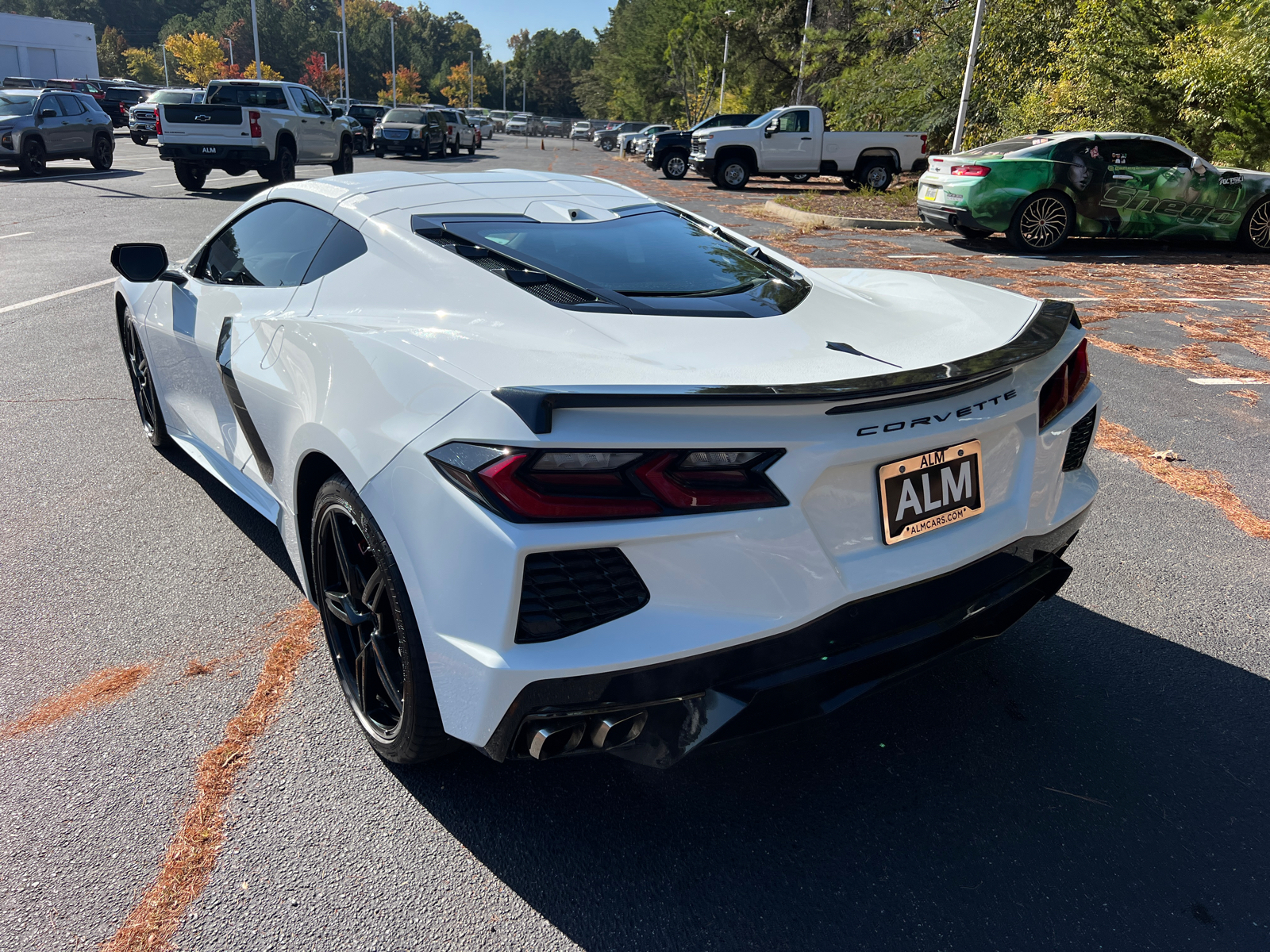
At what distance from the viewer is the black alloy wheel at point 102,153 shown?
66.4 ft

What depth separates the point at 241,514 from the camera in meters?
3.93

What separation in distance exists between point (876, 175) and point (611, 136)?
4571 cm

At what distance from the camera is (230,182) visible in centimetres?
2009

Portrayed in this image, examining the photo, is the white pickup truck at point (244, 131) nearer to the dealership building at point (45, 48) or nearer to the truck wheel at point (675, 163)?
the truck wheel at point (675, 163)

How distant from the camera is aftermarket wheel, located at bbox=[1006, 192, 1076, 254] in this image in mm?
11992

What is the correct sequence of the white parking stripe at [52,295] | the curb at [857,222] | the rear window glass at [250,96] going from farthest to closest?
the rear window glass at [250,96] < the curb at [857,222] < the white parking stripe at [52,295]

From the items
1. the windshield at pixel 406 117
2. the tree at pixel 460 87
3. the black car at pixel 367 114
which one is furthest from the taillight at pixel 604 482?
the tree at pixel 460 87

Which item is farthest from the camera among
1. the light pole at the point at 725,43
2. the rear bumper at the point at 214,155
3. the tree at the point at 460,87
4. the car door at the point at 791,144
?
the tree at the point at 460,87

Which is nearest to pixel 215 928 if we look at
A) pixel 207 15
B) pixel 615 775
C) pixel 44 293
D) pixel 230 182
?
pixel 615 775

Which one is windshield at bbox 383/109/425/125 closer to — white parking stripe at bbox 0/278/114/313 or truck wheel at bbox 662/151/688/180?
truck wheel at bbox 662/151/688/180

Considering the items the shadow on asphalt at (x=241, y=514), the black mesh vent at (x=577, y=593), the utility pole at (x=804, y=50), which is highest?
the utility pole at (x=804, y=50)

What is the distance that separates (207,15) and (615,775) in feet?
467

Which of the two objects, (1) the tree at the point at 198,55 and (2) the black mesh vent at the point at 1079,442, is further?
(1) the tree at the point at 198,55

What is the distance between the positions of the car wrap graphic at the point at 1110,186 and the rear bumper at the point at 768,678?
36.5 feet
